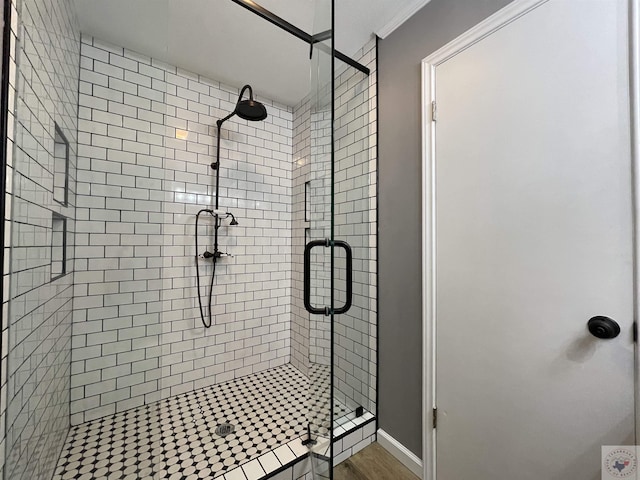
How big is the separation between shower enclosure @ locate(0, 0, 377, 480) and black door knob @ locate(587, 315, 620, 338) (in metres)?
0.77

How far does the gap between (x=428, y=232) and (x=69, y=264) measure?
170 centimetres

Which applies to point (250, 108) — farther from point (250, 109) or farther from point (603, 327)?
point (603, 327)

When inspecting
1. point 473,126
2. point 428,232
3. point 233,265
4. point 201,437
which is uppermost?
point 473,126

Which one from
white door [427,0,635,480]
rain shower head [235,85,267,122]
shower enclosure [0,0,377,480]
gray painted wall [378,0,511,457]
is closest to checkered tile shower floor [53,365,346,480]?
shower enclosure [0,0,377,480]

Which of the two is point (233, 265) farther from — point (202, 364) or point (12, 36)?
point (12, 36)

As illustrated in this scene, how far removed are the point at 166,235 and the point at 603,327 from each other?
2196 millimetres

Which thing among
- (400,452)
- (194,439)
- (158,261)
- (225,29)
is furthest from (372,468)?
(225,29)

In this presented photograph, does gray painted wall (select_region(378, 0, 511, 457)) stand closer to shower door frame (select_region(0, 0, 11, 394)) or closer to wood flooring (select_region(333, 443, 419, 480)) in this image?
wood flooring (select_region(333, 443, 419, 480))

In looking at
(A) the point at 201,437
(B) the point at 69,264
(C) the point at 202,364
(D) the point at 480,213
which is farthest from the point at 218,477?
(D) the point at 480,213

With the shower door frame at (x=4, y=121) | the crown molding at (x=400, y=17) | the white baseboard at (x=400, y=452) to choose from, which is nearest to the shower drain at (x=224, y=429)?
the white baseboard at (x=400, y=452)

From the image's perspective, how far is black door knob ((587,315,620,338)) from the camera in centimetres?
69

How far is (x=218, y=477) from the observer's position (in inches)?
40.9

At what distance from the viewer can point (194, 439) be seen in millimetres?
1304

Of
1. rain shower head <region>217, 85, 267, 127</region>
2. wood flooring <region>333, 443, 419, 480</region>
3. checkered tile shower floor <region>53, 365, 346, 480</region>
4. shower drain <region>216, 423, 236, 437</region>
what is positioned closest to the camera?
checkered tile shower floor <region>53, 365, 346, 480</region>
